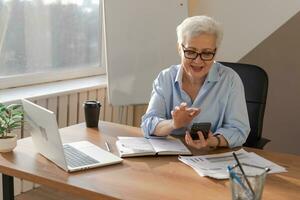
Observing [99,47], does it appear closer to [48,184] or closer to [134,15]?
[134,15]

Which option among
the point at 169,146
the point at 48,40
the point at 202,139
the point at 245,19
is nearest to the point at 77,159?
the point at 169,146

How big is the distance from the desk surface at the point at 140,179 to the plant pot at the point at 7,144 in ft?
0.06

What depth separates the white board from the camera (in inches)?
116

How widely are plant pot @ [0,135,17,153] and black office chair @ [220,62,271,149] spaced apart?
1.15 m

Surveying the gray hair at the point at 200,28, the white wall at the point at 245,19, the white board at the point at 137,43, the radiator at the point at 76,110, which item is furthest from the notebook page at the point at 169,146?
the white wall at the point at 245,19

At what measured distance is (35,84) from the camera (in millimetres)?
2846

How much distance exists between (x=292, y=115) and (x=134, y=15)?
4.38 feet

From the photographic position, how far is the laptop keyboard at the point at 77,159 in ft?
5.16

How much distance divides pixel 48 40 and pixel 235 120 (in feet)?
4.95

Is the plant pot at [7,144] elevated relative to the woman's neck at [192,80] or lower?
lower

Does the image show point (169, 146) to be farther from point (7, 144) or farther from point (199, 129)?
point (7, 144)

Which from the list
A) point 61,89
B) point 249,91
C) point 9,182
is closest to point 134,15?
point 61,89

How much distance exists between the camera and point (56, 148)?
4.98 feet

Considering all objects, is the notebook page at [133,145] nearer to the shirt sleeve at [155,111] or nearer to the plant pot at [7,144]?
the shirt sleeve at [155,111]
